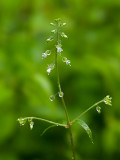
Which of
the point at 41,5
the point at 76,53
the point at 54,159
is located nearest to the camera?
the point at 54,159

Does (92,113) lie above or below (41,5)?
below

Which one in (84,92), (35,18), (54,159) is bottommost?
(54,159)

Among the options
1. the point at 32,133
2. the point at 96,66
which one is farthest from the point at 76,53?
the point at 32,133

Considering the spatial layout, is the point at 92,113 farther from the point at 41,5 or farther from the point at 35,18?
the point at 41,5

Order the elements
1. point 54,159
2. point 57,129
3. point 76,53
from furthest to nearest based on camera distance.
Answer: point 76,53, point 57,129, point 54,159

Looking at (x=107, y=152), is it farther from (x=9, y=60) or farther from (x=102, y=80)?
(x=9, y=60)

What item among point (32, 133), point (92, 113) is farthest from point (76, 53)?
point (32, 133)

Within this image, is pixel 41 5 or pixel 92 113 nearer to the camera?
pixel 92 113
